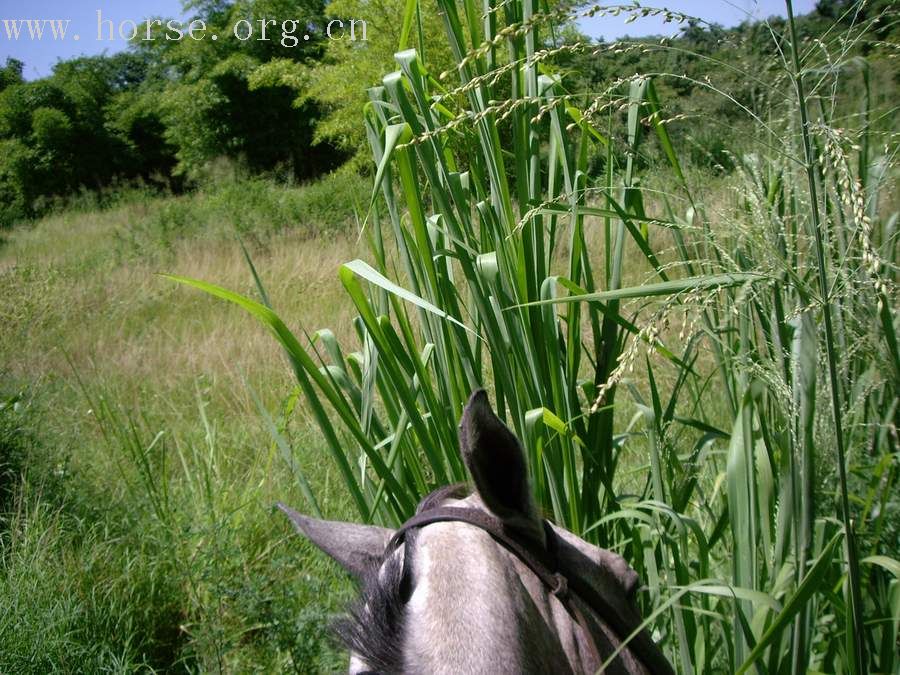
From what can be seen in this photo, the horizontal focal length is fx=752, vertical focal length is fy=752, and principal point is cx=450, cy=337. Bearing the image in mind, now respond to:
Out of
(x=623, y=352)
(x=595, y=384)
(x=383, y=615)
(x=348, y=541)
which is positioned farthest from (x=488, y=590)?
(x=595, y=384)

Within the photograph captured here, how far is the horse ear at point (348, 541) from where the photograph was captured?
125 centimetres

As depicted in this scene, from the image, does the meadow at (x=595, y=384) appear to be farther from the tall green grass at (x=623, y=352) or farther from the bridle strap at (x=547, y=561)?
the bridle strap at (x=547, y=561)

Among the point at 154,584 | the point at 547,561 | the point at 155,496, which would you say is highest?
the point at 547,561

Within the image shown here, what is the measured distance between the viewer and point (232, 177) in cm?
1758

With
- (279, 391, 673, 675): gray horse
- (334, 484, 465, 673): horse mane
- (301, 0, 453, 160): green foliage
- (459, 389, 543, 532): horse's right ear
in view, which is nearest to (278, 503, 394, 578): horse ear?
(279, 391, 673, 675): gray horse

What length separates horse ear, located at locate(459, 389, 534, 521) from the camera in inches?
38.4

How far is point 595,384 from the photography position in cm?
173

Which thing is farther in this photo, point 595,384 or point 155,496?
point 155,496

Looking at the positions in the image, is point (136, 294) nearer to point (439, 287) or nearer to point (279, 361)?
point (279, 361)

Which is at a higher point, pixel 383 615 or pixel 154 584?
pixel 383 615

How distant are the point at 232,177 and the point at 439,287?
56.0ft

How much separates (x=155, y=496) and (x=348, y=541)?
80.0 inches

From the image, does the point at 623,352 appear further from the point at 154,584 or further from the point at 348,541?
the point at 154,584

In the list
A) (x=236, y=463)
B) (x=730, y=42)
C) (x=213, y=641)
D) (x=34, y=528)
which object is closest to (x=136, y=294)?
(x=236, y=463)
